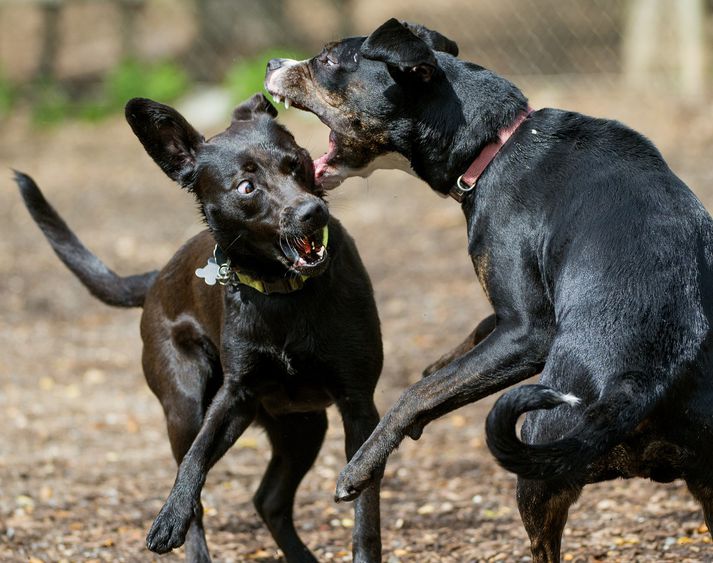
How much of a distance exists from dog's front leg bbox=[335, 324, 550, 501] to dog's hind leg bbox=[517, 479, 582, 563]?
0.37 m

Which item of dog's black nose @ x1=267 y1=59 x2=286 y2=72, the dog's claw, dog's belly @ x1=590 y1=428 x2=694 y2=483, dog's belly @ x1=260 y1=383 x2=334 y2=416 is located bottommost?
dog's belly @ x1=590 y1=428 x2=694 y2=483

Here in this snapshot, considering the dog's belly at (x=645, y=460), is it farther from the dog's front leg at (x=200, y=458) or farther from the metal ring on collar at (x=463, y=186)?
the dog's front leg at (x=200, y=458)

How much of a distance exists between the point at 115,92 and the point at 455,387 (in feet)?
42.8

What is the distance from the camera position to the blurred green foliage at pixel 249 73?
607 inches

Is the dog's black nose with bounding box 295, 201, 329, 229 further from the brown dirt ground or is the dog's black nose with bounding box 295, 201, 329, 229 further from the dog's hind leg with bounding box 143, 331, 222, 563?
Answer: the dog's hind leg with bounding box 143, 331, 222, 563

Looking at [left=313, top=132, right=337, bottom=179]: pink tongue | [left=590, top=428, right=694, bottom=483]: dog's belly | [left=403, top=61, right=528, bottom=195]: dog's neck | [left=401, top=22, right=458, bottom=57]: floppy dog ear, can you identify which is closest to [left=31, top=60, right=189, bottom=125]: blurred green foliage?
[left=401, top=22, right=458, bottom=57]: floppy dog ear

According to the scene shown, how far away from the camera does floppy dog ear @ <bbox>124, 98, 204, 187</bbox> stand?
16.2 feet

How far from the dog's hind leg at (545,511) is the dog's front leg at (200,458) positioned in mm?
1261

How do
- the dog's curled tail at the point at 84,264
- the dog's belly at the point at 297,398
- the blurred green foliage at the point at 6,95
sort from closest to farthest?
the dog's belly at the point at 297,398 → the dog's curled tail at the point at 84,264 → the blurred green foliage at the point at 6,95

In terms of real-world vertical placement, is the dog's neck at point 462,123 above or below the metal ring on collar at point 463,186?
above

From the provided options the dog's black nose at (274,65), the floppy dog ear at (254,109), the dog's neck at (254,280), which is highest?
the dog's black nose at (274,65)

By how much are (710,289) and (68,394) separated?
568cm

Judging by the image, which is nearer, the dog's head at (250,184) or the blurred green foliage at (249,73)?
the dog's head at (250,184)

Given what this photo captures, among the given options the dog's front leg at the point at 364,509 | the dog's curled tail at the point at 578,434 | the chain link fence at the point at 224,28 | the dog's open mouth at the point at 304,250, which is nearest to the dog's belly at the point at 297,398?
the dog's front leg at the point at 364,509
